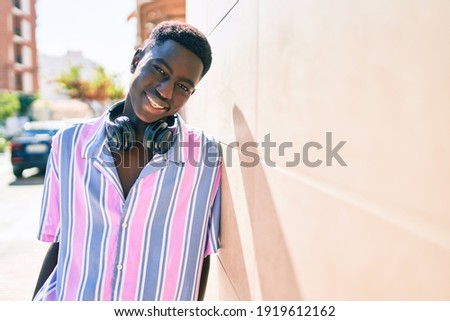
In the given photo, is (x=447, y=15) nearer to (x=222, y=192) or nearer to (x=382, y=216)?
(x=382, y=216)

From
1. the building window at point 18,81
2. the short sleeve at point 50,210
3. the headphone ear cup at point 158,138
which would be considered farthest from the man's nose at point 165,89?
the building window at point 18,81

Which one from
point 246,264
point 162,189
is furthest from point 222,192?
point 246,264

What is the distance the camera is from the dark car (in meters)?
8.66

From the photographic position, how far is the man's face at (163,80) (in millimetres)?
1494

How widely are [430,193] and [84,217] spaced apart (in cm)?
142

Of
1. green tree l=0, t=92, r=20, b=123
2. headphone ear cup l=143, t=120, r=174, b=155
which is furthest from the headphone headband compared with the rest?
green tree l=0, t=92, r=20, b=123

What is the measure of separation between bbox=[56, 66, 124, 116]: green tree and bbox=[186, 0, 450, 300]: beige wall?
3497 cm

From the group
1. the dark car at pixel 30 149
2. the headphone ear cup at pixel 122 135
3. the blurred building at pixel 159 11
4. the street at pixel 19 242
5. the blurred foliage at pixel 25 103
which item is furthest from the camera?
the blurred foliage at pixel 25 103

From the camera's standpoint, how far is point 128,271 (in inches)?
58.9

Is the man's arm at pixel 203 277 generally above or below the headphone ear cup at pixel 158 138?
below

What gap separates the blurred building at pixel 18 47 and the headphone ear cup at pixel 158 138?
3311cm

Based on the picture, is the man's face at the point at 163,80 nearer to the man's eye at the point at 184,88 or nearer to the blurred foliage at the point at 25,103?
the man's eye at the point at 184,88

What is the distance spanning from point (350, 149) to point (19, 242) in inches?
190
